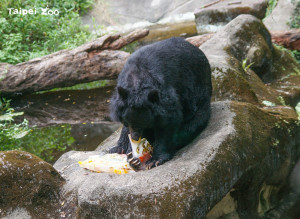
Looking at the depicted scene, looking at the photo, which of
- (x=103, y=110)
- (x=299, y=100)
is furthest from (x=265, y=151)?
(x=103, y=110)

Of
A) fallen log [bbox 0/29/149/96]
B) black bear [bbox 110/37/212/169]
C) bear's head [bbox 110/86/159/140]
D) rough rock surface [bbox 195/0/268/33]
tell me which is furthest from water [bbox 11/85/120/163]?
Answer: rough rock surface [bbox 195/0/268/33]

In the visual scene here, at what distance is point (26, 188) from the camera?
3621 mm

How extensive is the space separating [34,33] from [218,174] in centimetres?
1071

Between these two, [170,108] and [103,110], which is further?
[103,110]

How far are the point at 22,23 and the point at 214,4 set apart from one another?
7679 mm

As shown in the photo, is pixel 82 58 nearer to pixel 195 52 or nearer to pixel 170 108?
pixel 195 52

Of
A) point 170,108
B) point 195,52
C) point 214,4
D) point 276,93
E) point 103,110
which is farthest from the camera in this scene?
point 214,4

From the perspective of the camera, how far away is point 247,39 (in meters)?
7.39

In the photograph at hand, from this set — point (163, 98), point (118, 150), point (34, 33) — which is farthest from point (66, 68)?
point (163, 98)

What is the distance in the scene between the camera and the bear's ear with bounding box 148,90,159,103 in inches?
129

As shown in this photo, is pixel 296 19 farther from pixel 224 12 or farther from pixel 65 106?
pixel 65 106

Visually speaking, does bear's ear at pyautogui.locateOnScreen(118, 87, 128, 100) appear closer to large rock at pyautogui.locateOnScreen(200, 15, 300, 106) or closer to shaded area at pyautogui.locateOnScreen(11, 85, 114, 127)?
large rock at pyautogui.locateOnScreen(200, 15, 300, 106)

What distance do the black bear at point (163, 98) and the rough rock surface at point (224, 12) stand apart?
9428mm

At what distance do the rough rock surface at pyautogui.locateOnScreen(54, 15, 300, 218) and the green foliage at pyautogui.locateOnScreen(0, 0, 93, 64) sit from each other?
22.7 ft
